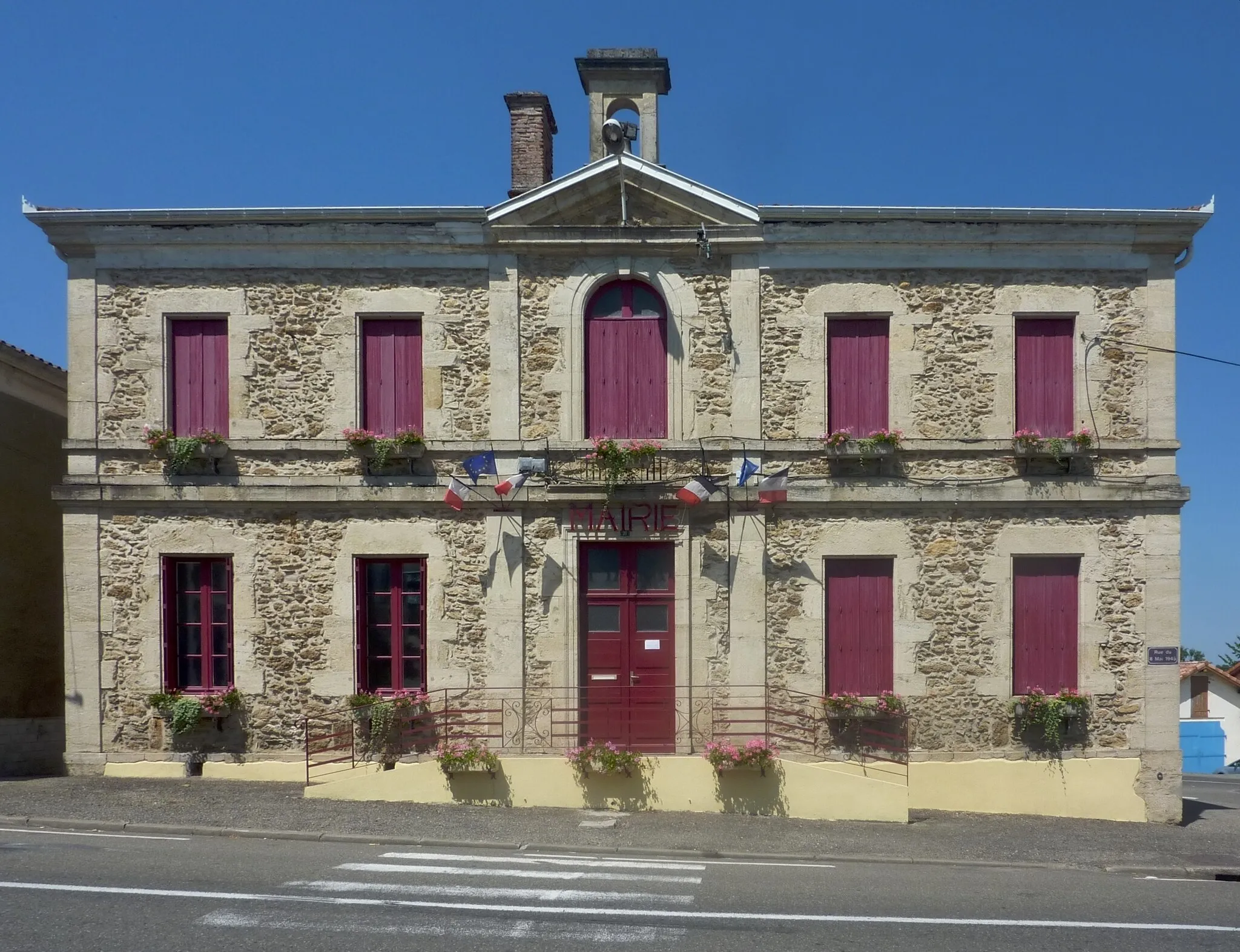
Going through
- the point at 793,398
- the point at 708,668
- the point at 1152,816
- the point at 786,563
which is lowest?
the point at 1152,816

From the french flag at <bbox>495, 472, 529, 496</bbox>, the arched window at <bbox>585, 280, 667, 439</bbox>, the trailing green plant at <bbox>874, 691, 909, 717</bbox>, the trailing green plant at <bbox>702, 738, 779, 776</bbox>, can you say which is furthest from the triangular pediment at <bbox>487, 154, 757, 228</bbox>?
the trailing green plant at <bbox>702, 738, 779, 776</bbox>

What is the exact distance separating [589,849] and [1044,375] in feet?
25.6

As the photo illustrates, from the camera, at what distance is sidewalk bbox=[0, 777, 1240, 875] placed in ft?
31.5

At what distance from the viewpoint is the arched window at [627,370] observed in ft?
40.0

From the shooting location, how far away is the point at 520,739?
1187 cm

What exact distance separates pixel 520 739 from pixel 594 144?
7731mm

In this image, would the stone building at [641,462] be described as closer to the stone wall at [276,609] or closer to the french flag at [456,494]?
the stone wall at [276,609]

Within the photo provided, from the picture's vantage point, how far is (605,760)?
11070 mm

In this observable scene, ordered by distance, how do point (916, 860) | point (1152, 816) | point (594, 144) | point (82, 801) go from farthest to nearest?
1. point (594, 144)
2. point (1152, 816)
3. point (82, 801)
4. point (916, 860)

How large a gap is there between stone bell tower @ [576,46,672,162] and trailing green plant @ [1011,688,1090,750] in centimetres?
829

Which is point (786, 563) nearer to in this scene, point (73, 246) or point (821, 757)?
point (821, 757)

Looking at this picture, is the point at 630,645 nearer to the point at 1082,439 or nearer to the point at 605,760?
the point at 605,760

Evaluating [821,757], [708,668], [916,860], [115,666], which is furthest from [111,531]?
[916,860]

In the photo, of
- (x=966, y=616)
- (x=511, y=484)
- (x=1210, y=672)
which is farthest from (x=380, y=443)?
(x=1210, y=672)
